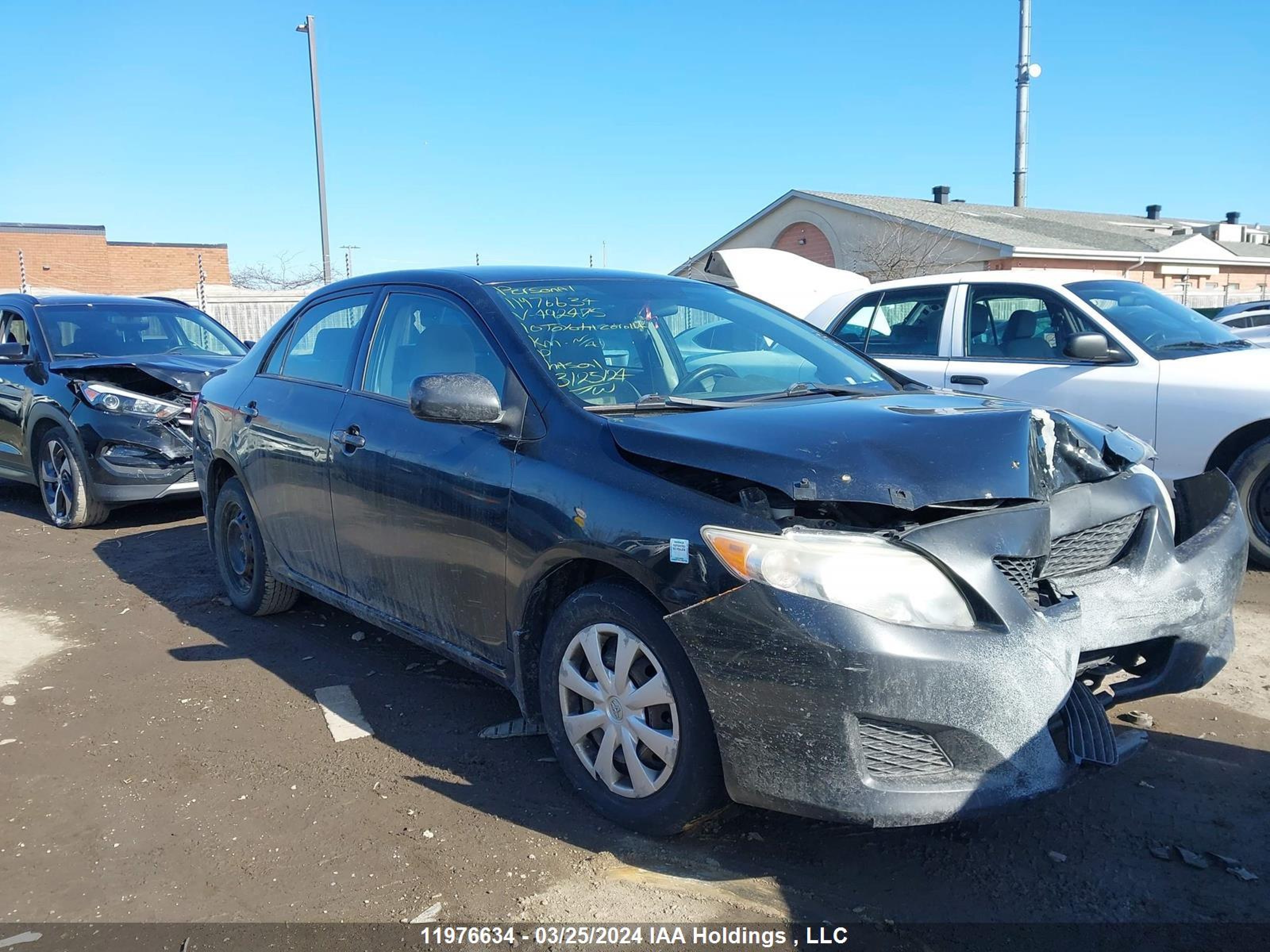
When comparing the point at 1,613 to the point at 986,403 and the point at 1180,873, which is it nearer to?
the point at 986,403

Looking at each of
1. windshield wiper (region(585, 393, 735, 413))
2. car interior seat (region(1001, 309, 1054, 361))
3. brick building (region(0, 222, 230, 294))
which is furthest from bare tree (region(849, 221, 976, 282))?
brick building (region(0, 222, 230, 294))

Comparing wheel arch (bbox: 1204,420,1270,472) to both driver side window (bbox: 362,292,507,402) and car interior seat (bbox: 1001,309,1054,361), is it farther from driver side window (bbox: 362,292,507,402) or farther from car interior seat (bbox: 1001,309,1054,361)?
driver side window (bbox: 362,292,507,402)

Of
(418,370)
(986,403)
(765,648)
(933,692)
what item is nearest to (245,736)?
(418,370)

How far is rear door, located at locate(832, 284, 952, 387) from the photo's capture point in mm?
7074

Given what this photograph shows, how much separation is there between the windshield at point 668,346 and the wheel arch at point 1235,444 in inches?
105

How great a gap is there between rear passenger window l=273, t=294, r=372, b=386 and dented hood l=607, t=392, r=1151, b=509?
1737 millimetres

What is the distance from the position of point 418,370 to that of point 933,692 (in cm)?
245

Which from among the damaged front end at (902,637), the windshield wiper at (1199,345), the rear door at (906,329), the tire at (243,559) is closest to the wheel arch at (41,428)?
the tire at (243,559)

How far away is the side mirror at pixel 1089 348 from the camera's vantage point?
6.04m

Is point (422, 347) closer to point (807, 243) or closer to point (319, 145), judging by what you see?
point (319, 145)

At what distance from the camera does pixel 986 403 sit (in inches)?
141

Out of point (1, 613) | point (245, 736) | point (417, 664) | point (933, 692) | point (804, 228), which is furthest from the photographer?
point (804, 228)

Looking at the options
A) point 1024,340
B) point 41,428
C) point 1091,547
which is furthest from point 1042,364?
point 41,428

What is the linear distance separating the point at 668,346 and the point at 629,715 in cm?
156
